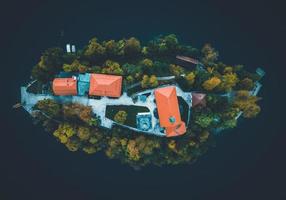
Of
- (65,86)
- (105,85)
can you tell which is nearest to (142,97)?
(105,85)

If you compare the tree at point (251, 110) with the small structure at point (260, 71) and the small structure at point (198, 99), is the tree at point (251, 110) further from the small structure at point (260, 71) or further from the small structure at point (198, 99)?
the small structure at point (198, 99)

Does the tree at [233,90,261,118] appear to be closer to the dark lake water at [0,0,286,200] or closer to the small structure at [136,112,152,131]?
the dark lake water at [0,0,286,200]

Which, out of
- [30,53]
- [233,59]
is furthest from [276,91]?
[30,53]

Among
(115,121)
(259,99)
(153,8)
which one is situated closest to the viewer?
(115,121)

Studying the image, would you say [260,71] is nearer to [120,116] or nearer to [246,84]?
[246,84]

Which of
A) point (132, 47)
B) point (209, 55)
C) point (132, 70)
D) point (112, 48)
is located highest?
point (132, 47)

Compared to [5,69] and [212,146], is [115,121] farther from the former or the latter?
[5,69]

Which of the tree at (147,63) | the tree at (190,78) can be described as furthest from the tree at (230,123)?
the tree at (147,63)

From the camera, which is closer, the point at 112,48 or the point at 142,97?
the point at 142,97
